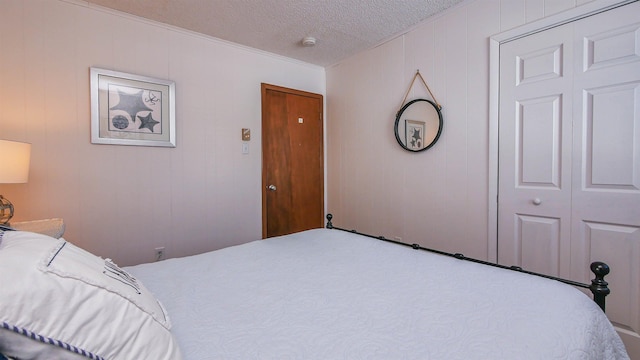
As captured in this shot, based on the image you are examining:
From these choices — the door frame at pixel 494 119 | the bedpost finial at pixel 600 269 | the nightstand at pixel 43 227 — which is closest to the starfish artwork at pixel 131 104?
the nightstand at pixel 43 227

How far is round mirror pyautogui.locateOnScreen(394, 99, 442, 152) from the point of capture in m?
2.59

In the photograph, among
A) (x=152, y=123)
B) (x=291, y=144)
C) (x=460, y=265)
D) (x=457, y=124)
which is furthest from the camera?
(x=291, y=144)

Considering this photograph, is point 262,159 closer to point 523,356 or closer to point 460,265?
point 460,265

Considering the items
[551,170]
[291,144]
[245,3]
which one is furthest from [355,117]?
[551,170]

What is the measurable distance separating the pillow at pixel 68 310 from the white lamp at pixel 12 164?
1.38 meters

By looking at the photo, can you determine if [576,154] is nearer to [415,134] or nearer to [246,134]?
[415,134]

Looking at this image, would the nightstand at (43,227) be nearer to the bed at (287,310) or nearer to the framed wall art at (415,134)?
the bed at (287,310)

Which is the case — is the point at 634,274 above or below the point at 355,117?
below

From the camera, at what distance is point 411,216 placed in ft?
9.24

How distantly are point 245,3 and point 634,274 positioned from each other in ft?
10.2

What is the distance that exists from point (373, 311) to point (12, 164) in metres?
2.17

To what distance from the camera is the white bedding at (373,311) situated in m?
0.80

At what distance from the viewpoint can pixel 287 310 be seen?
3.33 ft

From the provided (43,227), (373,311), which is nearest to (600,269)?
(373,311)
